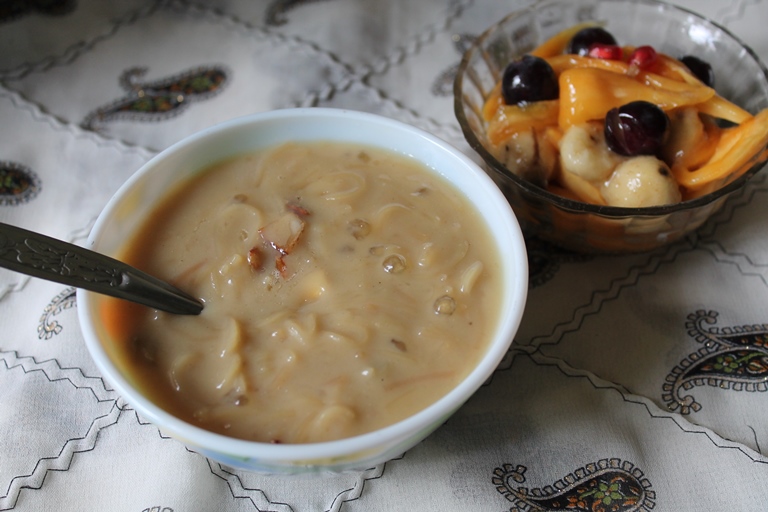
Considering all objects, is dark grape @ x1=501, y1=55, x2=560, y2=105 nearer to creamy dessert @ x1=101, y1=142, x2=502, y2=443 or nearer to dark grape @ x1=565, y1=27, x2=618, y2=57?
dark grape @ x1=565, y1=27, x2=618, y2=57

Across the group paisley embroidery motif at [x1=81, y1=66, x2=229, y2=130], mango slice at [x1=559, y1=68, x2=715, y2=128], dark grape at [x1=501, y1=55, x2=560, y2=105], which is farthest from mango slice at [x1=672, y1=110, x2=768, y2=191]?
paisley embroidery motif at [x1=81, y1=66, x2=229, y2=130]

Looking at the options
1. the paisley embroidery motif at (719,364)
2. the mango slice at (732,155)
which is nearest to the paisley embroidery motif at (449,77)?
the mango slice at (732,155)

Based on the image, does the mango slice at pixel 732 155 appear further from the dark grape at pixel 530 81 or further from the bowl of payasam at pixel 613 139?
the dark grape at pixel 530 81

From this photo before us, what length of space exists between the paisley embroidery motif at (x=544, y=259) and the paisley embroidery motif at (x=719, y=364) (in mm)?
340

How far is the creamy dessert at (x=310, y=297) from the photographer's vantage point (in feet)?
4.21

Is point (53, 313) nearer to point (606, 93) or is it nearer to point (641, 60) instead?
point (606, 93)

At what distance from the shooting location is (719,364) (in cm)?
165

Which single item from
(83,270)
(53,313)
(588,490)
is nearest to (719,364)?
(588,490)

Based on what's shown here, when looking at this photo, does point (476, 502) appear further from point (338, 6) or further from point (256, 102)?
point (338, 6)

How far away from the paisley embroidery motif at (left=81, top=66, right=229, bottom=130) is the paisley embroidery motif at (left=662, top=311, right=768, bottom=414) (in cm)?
164

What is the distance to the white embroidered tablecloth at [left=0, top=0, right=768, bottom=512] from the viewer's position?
1.44 metres

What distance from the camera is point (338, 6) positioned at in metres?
2.59

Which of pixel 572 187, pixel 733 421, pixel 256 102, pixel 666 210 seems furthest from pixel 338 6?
pixel 733 421

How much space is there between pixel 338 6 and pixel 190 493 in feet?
6.00
